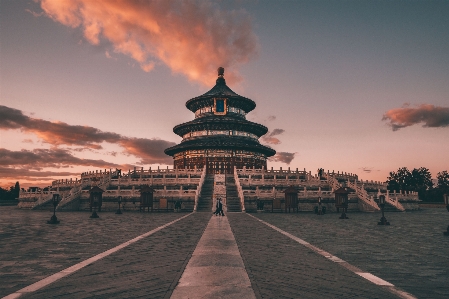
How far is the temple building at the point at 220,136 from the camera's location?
59094mm

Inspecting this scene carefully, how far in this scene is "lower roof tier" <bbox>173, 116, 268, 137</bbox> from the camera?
61.6 metres

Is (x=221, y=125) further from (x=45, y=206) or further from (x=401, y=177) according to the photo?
(x=401, y=177)

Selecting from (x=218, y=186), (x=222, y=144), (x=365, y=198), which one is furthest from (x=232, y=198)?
(x=222, y=144)

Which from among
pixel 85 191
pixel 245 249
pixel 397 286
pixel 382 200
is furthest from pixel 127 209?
pixel 397 286

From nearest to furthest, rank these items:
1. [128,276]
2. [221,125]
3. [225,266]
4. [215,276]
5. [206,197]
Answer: [215,276] < [128,276] < [225,266] < [206,197] < [221,125]

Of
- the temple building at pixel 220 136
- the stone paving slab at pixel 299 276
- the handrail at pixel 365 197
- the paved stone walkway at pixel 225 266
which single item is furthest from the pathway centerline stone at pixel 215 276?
the temple building at pixel 220 136

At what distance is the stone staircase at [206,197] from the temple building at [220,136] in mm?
17714

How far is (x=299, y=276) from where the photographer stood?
6.38 meters

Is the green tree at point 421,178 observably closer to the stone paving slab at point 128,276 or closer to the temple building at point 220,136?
the temple building at point 220,136

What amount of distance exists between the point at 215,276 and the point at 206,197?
2849cm

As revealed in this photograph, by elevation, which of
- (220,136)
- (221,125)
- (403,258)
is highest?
(221,125)

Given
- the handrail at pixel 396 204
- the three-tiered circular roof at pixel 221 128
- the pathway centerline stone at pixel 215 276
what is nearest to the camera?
the pathway centerline stone at pixel 215 276

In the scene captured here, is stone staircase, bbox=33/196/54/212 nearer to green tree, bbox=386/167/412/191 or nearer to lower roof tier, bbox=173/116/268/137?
lower roof tier, bbox=173/116/268/137

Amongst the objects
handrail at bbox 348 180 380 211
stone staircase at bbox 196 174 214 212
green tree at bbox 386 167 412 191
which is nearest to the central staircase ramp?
handrail at bbox 348 180 380 211
